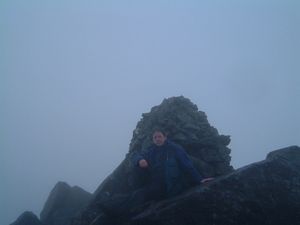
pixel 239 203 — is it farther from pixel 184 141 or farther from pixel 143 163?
pixel 184 141

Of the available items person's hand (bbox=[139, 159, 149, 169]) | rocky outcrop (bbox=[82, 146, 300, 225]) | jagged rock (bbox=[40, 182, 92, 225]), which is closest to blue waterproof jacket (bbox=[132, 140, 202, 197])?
Answer: person's hand (bbox=[139, 159, 149, 169])

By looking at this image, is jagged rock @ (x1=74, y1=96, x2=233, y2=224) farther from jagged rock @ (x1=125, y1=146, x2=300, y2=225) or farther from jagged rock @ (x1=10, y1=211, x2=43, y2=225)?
jagged rock @ (x1=10, y1=211, x2=43, y2=225)

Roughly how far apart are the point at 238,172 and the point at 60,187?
18867 millimetres

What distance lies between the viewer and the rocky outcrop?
10.3m

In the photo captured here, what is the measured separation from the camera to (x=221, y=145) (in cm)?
1906

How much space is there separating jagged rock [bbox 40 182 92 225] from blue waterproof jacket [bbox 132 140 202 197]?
11.9m

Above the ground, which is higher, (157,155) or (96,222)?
(157,155)

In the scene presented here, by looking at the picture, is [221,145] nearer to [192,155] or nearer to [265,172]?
[192,155]

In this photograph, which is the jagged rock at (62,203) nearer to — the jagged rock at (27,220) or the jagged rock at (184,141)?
the jagged rock at (27,220)

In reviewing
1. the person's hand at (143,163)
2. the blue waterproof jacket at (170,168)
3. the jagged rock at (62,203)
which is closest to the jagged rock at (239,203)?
the blue waterproof jacket at (170,168)

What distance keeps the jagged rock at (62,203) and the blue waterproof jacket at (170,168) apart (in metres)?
11.9

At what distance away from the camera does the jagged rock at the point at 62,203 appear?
23422 millimetres

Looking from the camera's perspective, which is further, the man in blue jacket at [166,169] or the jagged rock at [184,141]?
the jagged rock at [184,141]

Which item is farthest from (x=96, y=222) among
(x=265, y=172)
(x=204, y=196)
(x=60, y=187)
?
(x=60, y=187)
